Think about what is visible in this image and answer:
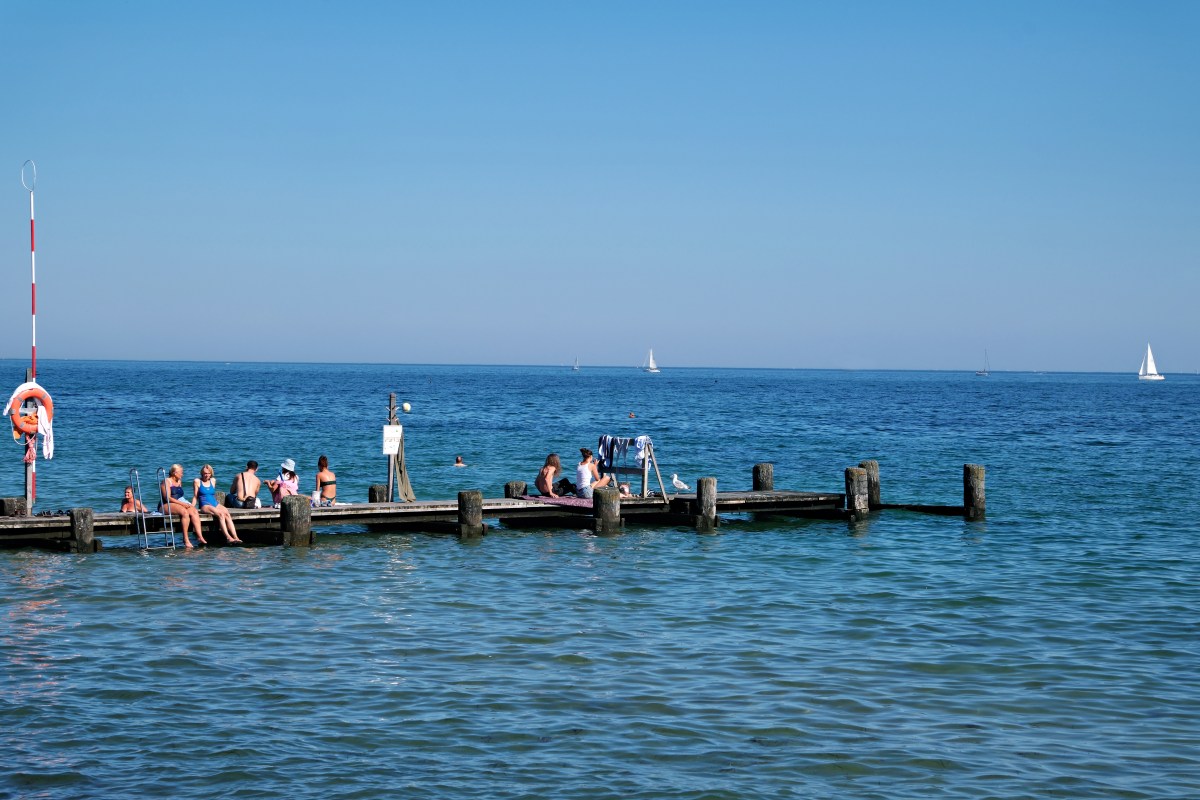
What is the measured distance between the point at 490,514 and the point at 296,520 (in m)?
3.91

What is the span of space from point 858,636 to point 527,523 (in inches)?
427

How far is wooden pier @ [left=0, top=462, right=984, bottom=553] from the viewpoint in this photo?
21234 mm

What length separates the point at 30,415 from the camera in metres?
21.9

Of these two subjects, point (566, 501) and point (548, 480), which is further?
point (548, 480)

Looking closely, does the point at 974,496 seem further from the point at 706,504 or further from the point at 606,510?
the point at 606,510

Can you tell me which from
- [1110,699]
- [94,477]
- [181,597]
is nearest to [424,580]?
[181,597]

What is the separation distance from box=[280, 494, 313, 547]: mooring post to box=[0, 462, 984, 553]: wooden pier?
0.06 feet

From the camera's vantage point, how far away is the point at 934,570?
840 inches

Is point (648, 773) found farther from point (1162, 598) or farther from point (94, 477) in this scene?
point (94, 477)

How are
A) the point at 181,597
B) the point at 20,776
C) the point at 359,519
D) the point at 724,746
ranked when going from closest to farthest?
the point at 20,776 < the point at 724,746 < the point at 181,597 < the point at 359,519

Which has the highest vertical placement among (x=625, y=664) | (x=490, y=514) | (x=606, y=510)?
(x=606, y=510)

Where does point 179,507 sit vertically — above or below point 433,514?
above

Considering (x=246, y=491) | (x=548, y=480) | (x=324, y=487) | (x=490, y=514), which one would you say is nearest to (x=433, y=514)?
(x=490, y=514)

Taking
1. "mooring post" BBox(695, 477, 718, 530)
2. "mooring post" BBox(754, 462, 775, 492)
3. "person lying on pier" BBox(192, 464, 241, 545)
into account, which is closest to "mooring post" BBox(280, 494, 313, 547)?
"person lying on pier" BBox(192, 464, 241, 545)
